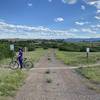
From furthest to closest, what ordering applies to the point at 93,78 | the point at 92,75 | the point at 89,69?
the point at 89,69, the point at 92,75, the point at 93,78

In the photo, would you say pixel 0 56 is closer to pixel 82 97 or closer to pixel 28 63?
pixel 28 63

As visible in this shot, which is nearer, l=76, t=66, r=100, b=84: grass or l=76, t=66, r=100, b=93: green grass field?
l=76, t=66, r=100, b=93: green grass field

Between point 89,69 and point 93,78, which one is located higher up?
point 93,78

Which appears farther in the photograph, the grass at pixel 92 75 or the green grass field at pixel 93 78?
the grass at pixel 92 75

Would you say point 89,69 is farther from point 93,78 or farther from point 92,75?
point 93,78

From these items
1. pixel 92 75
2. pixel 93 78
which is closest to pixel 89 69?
pixel 92 75

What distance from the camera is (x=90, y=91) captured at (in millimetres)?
13664

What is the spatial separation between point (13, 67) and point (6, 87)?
12122 mm

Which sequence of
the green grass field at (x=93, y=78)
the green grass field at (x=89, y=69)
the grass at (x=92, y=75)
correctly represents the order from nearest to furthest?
1. the green grass field at (x=93, y=78)
2. the grass at (x=92, y=75)
3. the green grass field at (x=89, y=69)

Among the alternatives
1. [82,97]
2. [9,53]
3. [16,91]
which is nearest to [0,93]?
[16,91]

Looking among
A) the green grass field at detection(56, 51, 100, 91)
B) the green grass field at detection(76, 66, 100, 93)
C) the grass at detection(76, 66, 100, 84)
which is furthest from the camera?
the green grass field at detection(56, 51, 100, 91)

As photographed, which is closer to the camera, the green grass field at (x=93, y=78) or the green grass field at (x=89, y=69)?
the green grass field at (x=93, y=78)

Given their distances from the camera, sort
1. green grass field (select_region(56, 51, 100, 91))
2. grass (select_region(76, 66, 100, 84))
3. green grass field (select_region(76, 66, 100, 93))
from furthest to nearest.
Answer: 1. green grass field (select_region(56, 51, 100, 91))
2. grass (select_region(76, 66, 100, 84))
3. green grass field (select_region(76, 66, 100, 93))

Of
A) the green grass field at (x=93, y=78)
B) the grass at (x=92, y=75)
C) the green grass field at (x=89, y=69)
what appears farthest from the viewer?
the green grass field at (x=89, y=69)
